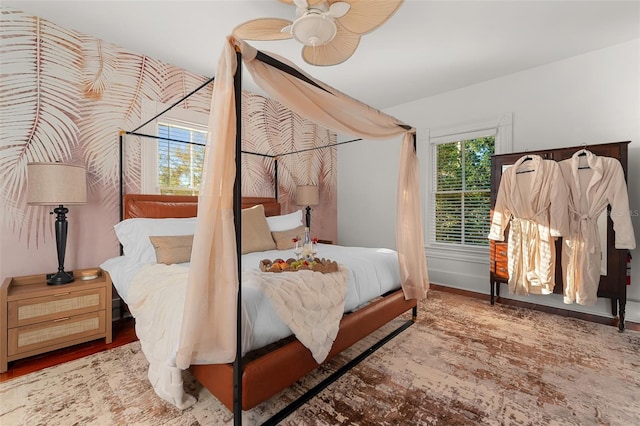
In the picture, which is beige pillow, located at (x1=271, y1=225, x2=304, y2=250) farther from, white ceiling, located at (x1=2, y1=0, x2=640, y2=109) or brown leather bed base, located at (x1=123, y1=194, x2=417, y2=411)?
white ceiling, located at (x1=2, y1=0, x2=640, y2=109)

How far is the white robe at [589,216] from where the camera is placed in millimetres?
2602

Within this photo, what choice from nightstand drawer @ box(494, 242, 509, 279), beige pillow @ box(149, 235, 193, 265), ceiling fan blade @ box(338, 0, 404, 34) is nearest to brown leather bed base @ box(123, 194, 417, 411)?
beige pillow @ box(149, 235, 193, 265)

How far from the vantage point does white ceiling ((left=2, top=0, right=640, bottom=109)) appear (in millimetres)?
2357

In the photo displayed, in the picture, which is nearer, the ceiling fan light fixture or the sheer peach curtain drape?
the sheer peach curtain drape

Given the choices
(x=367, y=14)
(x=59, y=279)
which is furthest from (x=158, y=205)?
(x=367, y=14)

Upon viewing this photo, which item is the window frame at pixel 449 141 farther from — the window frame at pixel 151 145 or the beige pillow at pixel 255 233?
the window frame at pixel 151 145

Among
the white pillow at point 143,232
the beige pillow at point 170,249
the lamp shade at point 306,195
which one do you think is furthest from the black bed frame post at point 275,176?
the beige pillow at point 170,249

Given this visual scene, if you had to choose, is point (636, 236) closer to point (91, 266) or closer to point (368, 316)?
point (368, 316)

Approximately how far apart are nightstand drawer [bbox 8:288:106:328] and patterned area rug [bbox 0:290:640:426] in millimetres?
371

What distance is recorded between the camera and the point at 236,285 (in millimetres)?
1339

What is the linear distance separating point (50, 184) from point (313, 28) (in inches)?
87.2

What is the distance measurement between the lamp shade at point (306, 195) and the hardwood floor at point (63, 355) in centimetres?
256

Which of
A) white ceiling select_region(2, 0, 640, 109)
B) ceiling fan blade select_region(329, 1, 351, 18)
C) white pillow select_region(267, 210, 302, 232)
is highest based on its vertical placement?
white ceiling select_region(2, 0, 640, 109)

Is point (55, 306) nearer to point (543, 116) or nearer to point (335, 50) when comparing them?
point (335, 50)
